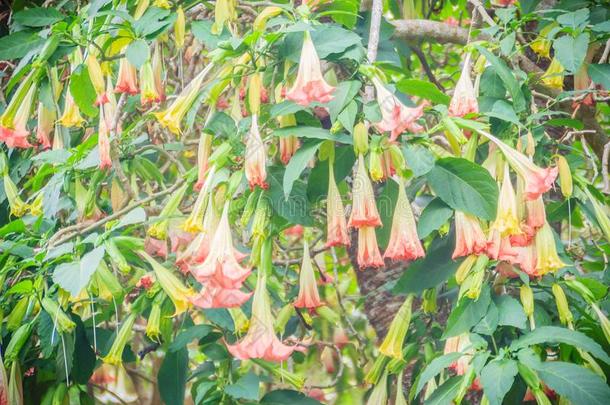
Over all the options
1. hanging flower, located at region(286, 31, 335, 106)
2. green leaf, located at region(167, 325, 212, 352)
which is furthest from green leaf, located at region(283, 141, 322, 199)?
green leaf, located at region(167, 325, 212, 352)

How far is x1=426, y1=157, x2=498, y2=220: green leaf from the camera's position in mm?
1841

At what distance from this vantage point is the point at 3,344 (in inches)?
91.4

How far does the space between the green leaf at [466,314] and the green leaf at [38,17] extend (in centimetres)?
136

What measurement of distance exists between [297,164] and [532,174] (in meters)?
0.53

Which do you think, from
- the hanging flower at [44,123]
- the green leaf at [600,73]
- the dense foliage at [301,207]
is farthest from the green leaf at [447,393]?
the hanging flower at [44,123]

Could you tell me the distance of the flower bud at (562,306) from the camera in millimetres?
1956

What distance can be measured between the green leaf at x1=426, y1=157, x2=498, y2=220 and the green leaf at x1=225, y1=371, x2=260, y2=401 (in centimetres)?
69

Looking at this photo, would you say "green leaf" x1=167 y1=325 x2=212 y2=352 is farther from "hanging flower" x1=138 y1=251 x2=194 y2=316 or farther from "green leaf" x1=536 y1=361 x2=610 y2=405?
"green leaf" x1=536 y1=361 x2=610 y2=405

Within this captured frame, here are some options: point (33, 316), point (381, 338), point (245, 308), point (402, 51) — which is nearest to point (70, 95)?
point (33, 316)

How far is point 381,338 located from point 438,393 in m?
1.06

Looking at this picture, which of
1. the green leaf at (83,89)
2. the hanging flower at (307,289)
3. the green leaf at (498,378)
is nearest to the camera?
the green leaf at (498,378)

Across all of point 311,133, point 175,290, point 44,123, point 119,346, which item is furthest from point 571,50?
point 44,123

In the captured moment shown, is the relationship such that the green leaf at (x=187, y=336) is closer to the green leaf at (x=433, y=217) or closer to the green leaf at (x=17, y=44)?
the green leaf at (x=433, y=217)

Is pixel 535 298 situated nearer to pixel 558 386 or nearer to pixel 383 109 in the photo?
pixel 558 386
